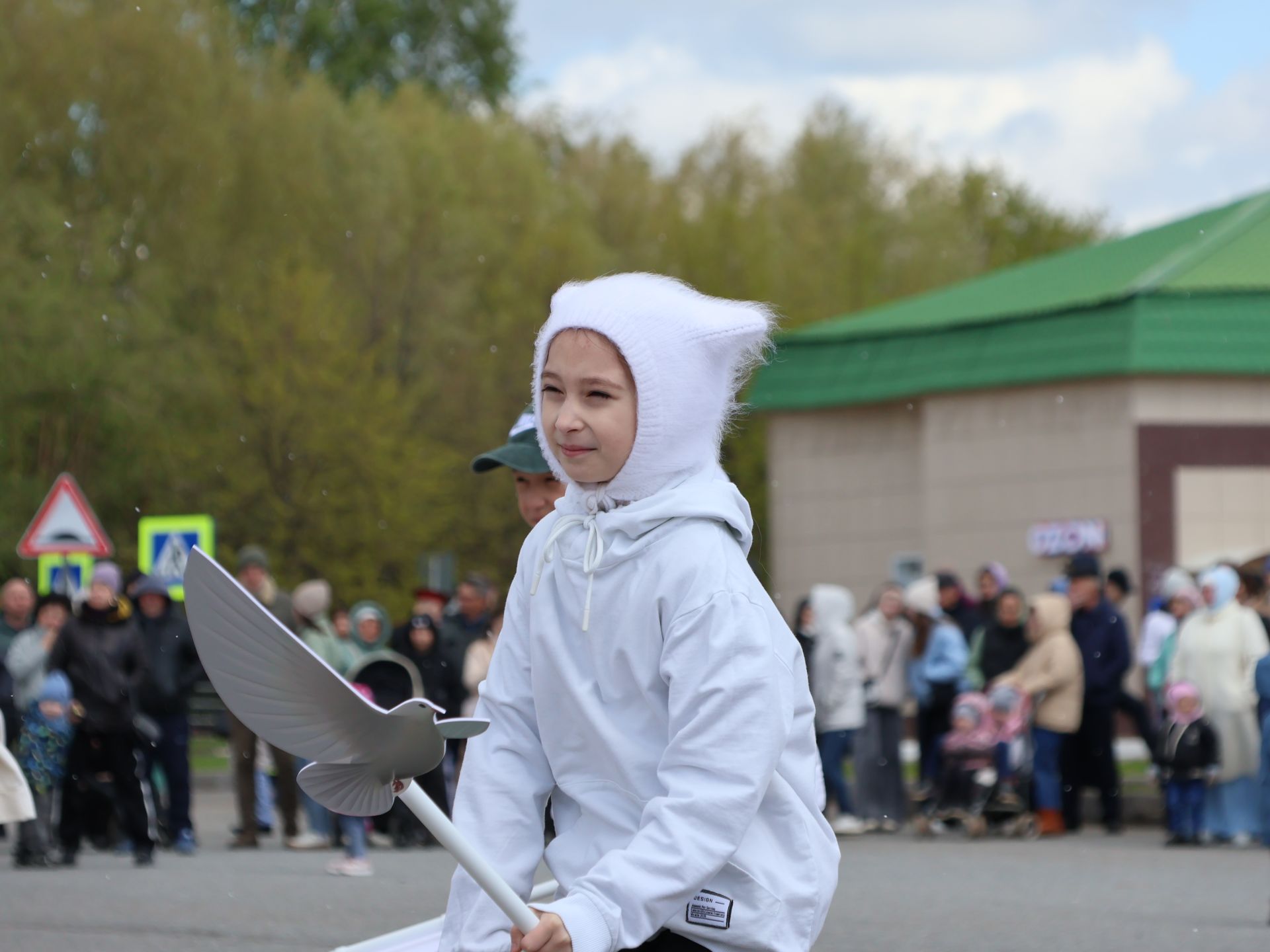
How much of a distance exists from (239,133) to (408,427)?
233 inches

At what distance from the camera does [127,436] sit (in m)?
33.7

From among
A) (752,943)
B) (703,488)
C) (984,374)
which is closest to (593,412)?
(703,488)

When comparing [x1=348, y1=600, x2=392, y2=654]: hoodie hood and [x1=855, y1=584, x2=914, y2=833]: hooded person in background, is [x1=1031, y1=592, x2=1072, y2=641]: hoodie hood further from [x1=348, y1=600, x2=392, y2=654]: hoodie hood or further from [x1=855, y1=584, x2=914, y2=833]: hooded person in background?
[x1=348, y1=600, x2=392, y2=654]: hoodie hood

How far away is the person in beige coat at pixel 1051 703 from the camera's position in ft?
52.6

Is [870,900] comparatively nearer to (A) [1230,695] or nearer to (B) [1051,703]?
(A) [1230,695]

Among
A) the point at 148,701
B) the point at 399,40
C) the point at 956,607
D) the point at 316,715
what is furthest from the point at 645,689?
the point at 399,40

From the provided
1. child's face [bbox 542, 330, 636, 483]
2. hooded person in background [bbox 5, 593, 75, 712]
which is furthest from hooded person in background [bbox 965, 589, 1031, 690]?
child's face [bbox 542, 330, 636, 483]

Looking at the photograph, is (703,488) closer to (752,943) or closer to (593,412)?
(593,412)

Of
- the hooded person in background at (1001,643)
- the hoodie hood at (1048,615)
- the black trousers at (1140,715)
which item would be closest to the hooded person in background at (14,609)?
the hooded person in background at (1001,643)

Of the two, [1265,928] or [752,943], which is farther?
[1265,928]

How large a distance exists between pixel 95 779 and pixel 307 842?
176cm

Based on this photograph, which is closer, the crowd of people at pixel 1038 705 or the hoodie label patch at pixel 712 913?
the hoodie label patch at pixel 712 913

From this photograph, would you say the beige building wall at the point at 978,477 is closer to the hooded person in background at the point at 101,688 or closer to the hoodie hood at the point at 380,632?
the hoodie hood at the point at 380,632

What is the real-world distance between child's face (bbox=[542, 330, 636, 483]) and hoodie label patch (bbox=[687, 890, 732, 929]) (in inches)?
24.6
